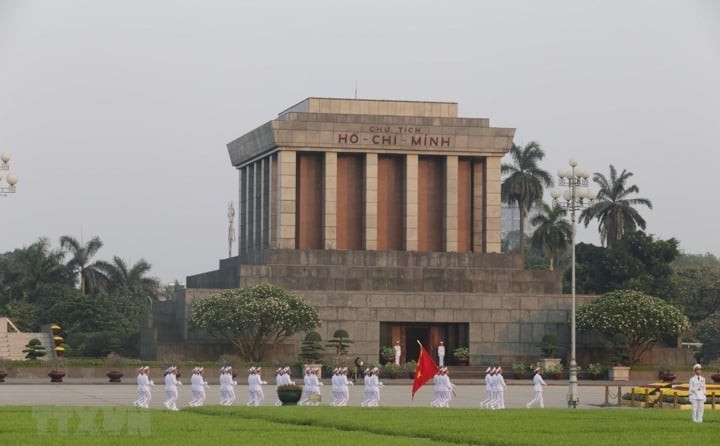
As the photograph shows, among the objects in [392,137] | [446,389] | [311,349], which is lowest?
[446,389]

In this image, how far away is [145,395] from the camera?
4972cm

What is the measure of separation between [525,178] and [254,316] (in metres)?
43.5

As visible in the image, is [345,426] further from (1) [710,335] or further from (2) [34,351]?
(1) [710,335]

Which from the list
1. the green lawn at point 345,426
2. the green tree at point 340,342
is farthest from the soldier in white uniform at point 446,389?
the green tree at point 340,342

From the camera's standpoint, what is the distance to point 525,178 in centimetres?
11212

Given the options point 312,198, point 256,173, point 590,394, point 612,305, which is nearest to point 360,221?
point 312,198

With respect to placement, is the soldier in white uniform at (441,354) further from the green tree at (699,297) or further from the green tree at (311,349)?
the green tree at (699,297)

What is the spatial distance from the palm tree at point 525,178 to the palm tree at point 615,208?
4.44 meters

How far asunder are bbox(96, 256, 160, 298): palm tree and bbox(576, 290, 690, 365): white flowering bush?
5112 cm

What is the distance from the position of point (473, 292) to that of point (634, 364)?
9.88 meters

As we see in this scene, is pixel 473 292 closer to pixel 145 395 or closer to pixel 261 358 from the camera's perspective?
pixel 261 358

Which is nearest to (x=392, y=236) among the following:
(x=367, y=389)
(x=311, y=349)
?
(x=311, y=349)

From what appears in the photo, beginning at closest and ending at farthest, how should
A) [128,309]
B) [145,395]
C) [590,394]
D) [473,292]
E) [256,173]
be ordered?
[145,395] < [590,394] < [473,292] < [256,173] < [128,309]

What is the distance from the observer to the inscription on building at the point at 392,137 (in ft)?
275
